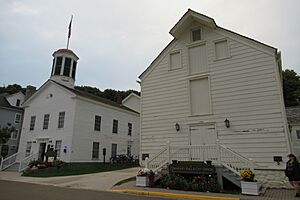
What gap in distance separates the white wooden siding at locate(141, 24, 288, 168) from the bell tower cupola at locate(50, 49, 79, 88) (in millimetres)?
14043

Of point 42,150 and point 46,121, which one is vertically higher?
point 46,121

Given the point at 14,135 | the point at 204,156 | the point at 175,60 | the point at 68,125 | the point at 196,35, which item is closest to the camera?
the point at 204,156

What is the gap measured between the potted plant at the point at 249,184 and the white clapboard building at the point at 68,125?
1437 centimetres

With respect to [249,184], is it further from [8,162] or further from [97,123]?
[8,162]

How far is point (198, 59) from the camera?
43.9 ft

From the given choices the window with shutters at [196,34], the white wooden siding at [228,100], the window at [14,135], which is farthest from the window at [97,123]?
the window at [14,135]

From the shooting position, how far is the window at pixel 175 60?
554 inches

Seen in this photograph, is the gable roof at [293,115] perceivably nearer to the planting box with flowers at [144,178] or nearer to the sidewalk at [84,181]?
the sidewalk at [84,181]

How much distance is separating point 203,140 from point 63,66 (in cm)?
1967

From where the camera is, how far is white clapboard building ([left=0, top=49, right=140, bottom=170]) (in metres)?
19.6

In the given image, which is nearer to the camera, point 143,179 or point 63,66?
point 143,179

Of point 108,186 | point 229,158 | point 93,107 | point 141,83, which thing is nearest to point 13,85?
point 93,107

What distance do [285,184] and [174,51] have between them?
30.5 ft

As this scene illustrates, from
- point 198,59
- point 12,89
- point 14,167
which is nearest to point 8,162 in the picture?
point 14,167
